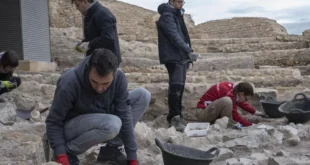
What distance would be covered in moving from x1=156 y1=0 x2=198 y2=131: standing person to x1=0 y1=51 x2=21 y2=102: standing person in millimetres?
1747

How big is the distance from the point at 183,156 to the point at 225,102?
2289mm

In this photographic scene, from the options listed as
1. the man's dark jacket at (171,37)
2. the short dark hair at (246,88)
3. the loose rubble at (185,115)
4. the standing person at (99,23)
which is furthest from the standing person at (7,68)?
the short dark hair at (246,88)

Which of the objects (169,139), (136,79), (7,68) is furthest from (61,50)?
(169,139)

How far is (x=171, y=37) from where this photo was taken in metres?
5.19

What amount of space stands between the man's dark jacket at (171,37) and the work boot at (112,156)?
6.71 ft

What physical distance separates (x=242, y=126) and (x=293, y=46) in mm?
14323

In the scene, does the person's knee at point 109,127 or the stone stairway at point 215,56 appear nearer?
the person's knee at point 109,127

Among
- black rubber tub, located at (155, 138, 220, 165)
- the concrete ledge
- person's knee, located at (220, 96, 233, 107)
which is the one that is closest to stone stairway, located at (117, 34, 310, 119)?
person's knee, located at (220, 96, 233, 107)

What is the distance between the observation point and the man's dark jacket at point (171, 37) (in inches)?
204

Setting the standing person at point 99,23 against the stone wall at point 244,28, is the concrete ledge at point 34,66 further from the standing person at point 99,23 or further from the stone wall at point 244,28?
the stone wall at point 244,28

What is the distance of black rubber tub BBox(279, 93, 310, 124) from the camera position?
17.9 ft

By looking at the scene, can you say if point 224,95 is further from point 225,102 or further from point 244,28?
point 244,28

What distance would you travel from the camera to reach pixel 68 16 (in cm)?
1961

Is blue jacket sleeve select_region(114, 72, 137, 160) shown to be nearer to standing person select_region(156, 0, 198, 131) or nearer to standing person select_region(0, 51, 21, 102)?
standing person select_region(156, 0, 198, 131)
